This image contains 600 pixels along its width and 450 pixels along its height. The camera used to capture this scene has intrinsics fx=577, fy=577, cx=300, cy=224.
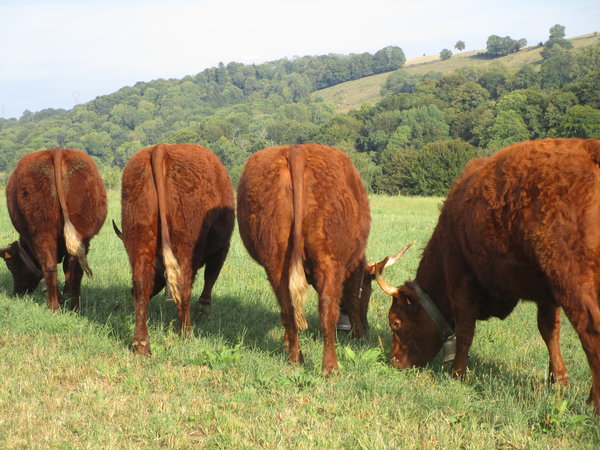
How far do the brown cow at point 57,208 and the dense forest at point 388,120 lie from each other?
98.3 feet

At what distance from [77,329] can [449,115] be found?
82175 mm

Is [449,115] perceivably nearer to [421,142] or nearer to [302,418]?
[421,142]

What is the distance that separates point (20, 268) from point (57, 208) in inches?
62.5

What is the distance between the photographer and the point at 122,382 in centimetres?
483

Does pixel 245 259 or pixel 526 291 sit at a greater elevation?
pixel 526 291

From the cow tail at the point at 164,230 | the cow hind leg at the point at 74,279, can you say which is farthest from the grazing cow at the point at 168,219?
the cow hind leg at the point at 74,279

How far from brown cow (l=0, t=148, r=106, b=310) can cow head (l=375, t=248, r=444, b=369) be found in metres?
3.68

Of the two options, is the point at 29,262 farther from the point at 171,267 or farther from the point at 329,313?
the point at 329,313

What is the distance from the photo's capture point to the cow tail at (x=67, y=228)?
21.6 ft

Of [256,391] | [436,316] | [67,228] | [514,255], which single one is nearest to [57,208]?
[67,228]

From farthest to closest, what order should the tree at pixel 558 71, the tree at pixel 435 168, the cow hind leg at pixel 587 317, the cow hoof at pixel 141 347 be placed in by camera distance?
the tree at pixel 558 71, the tree at pixel 435 168, the cow hoof at pixel 141 347, the cow hind leg at pixel 587 317

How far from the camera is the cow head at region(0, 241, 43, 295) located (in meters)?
7.69

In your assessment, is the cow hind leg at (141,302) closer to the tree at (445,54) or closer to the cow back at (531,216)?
the cow back at (531,216)

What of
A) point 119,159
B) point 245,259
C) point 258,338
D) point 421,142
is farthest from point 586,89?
point 119,159
